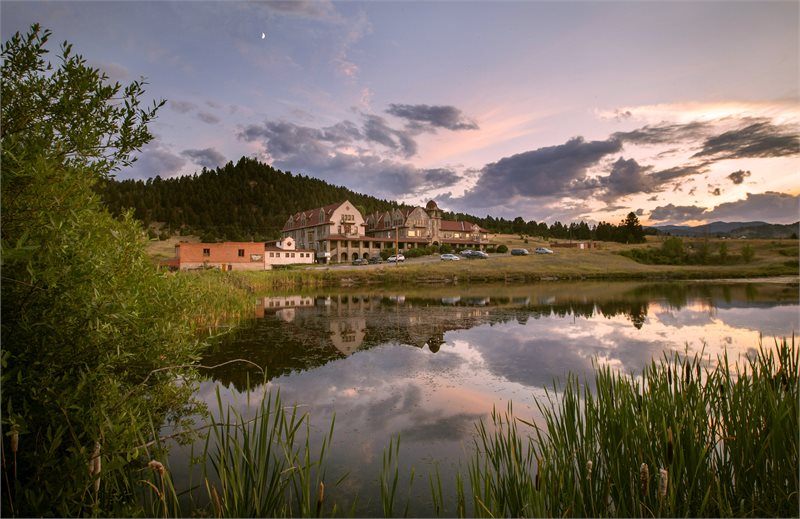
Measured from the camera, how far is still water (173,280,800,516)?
866cm

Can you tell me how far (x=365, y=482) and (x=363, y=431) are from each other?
7.47 ft

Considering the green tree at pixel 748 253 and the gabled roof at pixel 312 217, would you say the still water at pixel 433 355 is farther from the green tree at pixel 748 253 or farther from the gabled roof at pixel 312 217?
the gabled roof at pixel 312 217

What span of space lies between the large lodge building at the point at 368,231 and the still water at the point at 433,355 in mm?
53684

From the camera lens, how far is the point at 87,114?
22.8 ft

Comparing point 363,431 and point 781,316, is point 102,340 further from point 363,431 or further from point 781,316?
point 781,316

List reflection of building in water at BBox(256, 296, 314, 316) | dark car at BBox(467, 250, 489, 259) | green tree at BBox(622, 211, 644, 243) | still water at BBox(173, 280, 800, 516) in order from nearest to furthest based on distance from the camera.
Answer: still water at BBox(173, 280, 800, 516) < reflection of building in water at BBox(256, 296, 314, 316) < dark car at BBox(467, 250, 489, 259) < green tree at BBox(622, 211, 644, 243)

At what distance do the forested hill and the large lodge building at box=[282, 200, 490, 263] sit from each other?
89.5 ft

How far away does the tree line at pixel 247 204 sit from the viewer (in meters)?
121

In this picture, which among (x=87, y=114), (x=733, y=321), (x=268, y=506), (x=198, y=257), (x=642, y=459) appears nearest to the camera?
(x=268, y=506)

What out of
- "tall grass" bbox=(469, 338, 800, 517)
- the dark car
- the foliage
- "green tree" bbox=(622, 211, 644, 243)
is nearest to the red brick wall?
the dark car

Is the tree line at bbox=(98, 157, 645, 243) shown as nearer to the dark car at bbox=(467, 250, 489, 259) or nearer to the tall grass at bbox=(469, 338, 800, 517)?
the dark car at bbox=(467, 250, 489, 259)

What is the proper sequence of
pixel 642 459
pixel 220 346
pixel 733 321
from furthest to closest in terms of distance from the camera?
pixel 733 321
pixel 220 346
pixel 642 459

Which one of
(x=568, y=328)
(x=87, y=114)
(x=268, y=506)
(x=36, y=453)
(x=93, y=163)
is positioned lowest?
(x=568, y=328)

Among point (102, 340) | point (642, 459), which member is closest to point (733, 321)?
point (642, 459)
